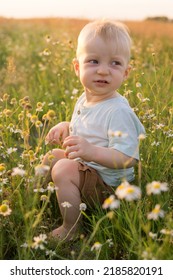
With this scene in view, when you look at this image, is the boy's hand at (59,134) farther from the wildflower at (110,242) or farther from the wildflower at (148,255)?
the wildflower at (148,255)

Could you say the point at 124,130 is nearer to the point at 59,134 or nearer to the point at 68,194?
the point at 68,194

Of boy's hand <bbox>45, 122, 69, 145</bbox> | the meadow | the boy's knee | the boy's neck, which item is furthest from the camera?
boy's hand <bbox>45, 122, 69, 145</bbox>

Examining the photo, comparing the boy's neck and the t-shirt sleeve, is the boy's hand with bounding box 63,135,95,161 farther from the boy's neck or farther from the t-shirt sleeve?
the boy's neck

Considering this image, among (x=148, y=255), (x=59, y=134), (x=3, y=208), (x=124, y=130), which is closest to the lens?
(x=148, y=255)

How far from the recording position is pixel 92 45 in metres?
2.66

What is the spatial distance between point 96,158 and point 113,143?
130mm

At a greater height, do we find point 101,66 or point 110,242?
point 101,66

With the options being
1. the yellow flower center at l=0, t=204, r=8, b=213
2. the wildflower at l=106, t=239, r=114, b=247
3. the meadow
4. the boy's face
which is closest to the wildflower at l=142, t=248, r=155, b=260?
the meadow

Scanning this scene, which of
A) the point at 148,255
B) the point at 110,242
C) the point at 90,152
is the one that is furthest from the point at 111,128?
the point at 148,255

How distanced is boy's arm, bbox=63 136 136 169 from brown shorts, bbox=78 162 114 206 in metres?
0.13

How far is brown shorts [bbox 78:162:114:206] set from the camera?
2613 millimetres

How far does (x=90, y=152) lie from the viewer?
8.11ft

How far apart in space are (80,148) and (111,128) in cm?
23
